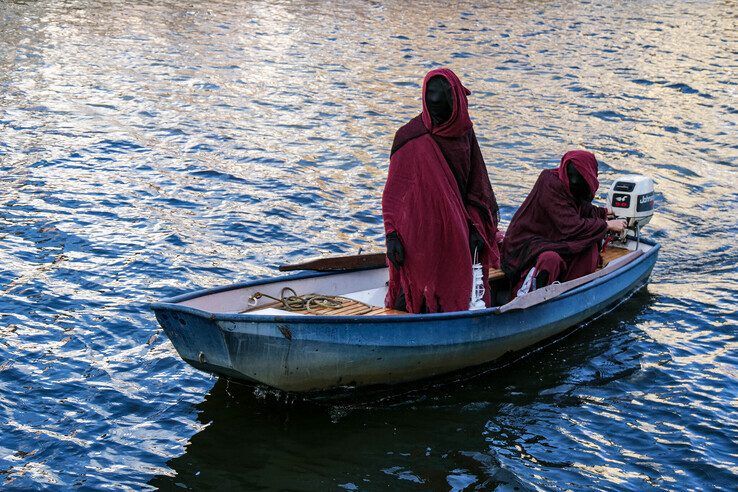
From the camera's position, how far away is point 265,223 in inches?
450

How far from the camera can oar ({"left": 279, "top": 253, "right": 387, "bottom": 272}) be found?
26.7 ft

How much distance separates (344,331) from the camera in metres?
6.92

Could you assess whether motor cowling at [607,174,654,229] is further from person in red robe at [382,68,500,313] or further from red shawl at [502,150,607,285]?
person in red robe at [382,68,500,313]

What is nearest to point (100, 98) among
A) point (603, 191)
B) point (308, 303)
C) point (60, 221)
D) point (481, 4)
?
point (60, 221)

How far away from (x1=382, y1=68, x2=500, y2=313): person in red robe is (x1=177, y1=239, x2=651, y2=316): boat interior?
41cm

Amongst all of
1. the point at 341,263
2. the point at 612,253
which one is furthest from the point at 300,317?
the point at 612,253

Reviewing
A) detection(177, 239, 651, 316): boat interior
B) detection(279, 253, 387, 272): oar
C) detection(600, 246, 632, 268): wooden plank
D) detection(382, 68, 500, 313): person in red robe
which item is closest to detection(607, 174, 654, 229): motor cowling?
detection(600, 246, 632, 268): wooden plank

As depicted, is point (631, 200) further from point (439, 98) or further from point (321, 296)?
point (321, 296)

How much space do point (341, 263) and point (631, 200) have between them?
11.1 ft

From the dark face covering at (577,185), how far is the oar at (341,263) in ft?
5.95

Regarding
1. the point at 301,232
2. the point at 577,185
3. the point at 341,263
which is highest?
the point at 577,185

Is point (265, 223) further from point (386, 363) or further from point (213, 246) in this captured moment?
point (386, 363)

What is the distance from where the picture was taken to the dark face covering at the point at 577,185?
335 inches

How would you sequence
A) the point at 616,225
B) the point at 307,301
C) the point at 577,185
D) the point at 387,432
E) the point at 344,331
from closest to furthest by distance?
the point at 344,331
the point at 387,432
the point at 307,301
the point at 577,185
the point at 616,225
